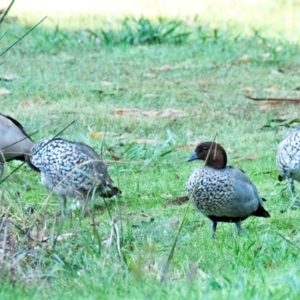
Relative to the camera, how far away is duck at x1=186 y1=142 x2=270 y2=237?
23.6 ft

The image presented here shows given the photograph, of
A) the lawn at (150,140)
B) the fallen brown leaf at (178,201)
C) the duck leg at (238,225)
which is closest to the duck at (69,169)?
the lawn at (150,140)

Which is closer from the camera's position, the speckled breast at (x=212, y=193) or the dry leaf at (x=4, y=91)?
the speckled breast at (x=212, y=193)

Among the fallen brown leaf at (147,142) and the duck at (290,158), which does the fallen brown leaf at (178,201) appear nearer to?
the duck at (290,158)

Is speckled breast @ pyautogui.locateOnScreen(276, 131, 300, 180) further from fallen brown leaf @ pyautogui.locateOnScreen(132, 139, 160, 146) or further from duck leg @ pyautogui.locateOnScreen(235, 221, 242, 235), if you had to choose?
fallen brown leaf @ pyautogui.locateOnScreen(132, 139, 160, 146)

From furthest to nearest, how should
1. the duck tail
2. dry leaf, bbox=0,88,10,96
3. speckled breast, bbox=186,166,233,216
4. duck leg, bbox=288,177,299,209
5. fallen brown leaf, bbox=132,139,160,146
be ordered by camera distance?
dry leaf, bbox=0,88,10,96
fallen brown leaf, bbox=132,139,160,146
duck leg, bbox=288,177,299,209
the duck tail
speckled breast, bbox=186,166,233,216

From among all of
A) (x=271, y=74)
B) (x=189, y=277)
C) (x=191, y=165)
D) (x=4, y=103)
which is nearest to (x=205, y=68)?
(x=271, y=74)

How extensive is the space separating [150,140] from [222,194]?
10.4 feet

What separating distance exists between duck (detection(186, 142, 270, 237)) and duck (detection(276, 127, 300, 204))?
689 millimetres

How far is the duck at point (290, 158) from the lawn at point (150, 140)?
215mm

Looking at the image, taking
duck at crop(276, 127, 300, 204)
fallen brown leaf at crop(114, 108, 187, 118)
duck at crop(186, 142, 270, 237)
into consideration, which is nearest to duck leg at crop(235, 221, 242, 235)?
duck at crop(186, 142, 270, 237)

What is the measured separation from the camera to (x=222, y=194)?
7203 mm

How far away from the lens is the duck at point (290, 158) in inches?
315

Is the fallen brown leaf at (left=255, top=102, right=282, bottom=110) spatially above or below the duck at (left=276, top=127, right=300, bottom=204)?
below

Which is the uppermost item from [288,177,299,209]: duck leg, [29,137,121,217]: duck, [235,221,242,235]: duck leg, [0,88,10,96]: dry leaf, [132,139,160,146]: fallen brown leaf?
[29,137,121,217]: duck
